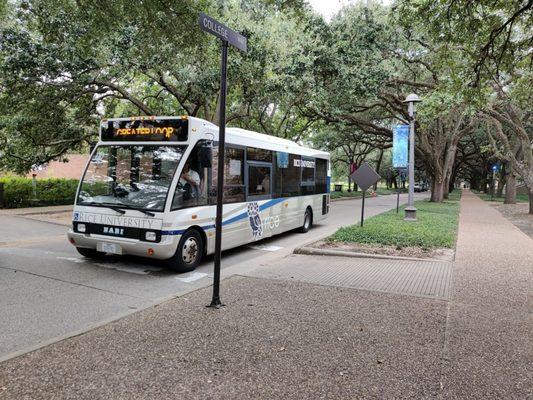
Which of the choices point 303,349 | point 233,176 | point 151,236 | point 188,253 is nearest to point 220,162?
point 303,349

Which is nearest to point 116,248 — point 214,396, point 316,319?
point 316,319

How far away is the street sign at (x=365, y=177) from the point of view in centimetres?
1232

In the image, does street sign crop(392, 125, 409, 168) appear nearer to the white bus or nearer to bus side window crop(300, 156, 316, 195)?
bus side window crop(300, 156, 316, 195)

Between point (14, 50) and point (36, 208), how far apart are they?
271 inches

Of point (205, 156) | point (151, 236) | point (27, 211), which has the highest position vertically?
point (205, 156)

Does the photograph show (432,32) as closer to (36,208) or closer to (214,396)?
(214,396)

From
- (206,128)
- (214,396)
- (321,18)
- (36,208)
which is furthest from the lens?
(36,208)

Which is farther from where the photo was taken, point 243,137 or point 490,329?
point 243,137

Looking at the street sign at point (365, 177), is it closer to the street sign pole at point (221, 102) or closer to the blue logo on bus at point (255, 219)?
the blue logo on bus at point (255, 219)

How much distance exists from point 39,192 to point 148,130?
1330 cm

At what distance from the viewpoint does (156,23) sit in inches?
361

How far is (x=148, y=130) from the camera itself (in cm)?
765

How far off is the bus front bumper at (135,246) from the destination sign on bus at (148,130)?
182 centimetres

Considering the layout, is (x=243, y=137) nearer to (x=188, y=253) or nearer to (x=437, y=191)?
(x=188, y=253)
